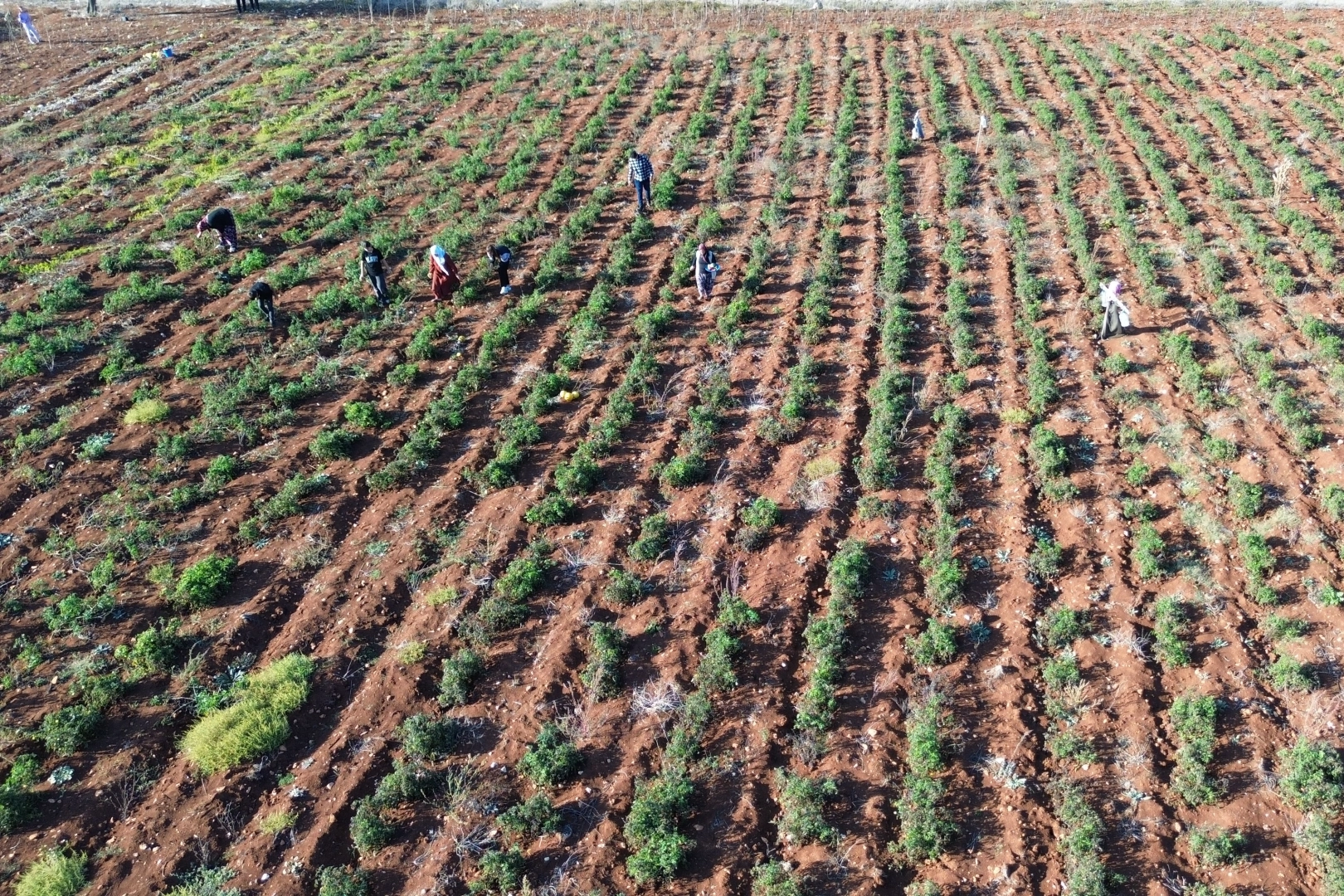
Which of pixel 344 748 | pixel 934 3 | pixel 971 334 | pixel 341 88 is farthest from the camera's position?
pixel 934 3

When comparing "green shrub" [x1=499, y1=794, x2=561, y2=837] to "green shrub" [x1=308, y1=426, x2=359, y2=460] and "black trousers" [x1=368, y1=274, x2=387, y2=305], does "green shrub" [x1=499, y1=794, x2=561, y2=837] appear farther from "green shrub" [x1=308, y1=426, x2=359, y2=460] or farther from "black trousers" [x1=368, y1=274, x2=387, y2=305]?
"black trousers" [x1=368, y1=274, x2=387, y2=305]

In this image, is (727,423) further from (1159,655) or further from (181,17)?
(181,17)

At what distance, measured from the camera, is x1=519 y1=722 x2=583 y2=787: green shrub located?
8961 millimetres

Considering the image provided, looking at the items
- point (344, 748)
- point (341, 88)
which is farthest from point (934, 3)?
point (344, 748)

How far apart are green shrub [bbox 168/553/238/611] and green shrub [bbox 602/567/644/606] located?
4702 millimetres

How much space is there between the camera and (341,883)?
8086 mm

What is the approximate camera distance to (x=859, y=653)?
10.1 m

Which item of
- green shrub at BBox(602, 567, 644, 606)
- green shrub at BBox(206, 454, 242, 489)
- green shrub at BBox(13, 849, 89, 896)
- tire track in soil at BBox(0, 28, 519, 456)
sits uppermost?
tire track in soil at BBox(0, 28, 519, 456)

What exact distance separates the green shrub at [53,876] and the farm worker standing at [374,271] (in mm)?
10298

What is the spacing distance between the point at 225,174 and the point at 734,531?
1685 cm

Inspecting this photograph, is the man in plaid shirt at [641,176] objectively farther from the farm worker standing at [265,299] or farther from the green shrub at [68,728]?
the green shrub at [68,728]

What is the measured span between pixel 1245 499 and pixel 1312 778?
13.6ft

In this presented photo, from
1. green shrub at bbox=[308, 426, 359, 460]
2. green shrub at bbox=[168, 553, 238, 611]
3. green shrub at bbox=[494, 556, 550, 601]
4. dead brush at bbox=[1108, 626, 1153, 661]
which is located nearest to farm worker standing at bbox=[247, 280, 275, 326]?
green shrub at bbox=[308, 426, 359, 460]

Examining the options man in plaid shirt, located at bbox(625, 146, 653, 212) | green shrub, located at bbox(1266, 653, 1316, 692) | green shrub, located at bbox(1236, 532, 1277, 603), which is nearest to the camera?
green shrub, located at bbox(1266, 653, 1316, 692)
